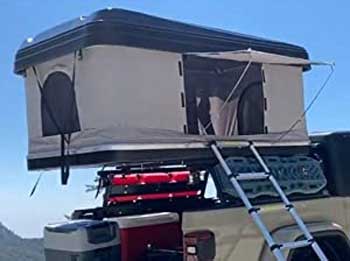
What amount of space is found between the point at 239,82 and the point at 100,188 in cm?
175

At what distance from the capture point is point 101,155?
5422mm

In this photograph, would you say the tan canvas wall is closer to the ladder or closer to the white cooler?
the ladder

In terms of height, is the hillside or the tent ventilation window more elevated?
the tent ventilation window

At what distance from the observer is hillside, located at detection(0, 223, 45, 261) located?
6.82 meters

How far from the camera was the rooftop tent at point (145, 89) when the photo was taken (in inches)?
214

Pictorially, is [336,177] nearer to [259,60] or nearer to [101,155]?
[259,60]

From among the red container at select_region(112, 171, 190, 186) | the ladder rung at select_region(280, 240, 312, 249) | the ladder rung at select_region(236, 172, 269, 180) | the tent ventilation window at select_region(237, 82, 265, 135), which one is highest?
the tent ventilation window at select_region(237, 82, 265, 135)

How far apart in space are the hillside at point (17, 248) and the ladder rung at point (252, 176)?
6.49 ft

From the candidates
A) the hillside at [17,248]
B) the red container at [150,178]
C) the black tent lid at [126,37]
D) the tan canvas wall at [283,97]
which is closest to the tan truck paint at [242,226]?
the tan canvas wall at [283,97]

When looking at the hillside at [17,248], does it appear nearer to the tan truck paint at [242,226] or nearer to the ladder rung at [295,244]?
the tan truck paint at [242,226]

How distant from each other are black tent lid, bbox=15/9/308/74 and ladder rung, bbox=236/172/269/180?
1109 millimetres

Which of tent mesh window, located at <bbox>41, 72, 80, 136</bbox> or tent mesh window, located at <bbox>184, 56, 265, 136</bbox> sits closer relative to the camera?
tent mesh window, located at <bbox>41, 72, 80, 136</bbox>

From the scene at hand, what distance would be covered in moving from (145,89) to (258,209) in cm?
128

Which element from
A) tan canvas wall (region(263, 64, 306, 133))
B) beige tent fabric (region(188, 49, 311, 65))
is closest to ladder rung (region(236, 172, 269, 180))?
tan canvas wall (region(263, 64, 306, 133))
